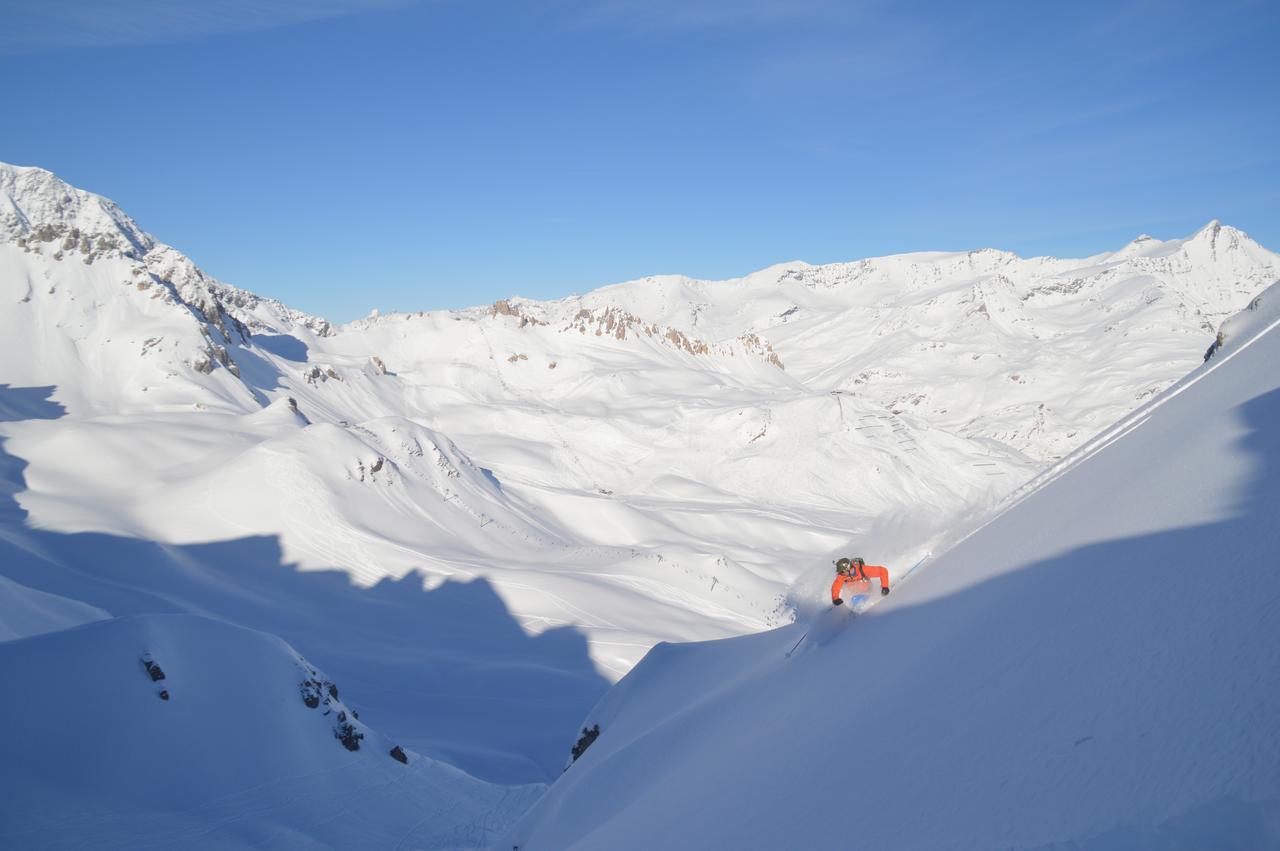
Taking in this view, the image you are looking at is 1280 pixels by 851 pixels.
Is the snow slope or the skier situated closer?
the snow slope

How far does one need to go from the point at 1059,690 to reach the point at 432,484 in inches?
1485

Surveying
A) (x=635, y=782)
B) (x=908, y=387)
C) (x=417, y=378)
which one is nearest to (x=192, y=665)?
(x=635, y=782)

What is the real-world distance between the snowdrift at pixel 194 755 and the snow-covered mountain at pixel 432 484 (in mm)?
428

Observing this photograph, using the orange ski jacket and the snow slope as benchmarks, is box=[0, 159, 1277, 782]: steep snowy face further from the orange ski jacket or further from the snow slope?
the snow slope

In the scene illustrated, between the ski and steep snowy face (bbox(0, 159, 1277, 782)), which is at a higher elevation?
steep snowy face (bbox(0, 159, 1277, 782))

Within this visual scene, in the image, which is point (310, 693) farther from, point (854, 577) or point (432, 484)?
point (432, 484)

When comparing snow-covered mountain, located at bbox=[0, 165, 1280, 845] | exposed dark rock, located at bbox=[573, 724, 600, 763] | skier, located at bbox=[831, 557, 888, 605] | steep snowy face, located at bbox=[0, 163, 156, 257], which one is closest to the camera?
skier, located at bbox=[831, 557, 888, 605]

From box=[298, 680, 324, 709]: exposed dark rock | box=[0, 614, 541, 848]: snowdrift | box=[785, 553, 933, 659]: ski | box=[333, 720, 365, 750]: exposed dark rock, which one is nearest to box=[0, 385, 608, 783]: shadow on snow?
box=[333, 720, 365, 750]: exposed dark rock

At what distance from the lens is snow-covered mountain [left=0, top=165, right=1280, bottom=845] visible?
858 inches

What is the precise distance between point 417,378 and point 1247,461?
285ft

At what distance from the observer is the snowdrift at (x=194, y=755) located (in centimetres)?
948

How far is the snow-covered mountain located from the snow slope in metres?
2.54

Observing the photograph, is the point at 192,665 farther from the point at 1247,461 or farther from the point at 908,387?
the point at 908,387

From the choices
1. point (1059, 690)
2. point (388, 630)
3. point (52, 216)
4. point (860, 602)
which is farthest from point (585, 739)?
point (52, 216)
